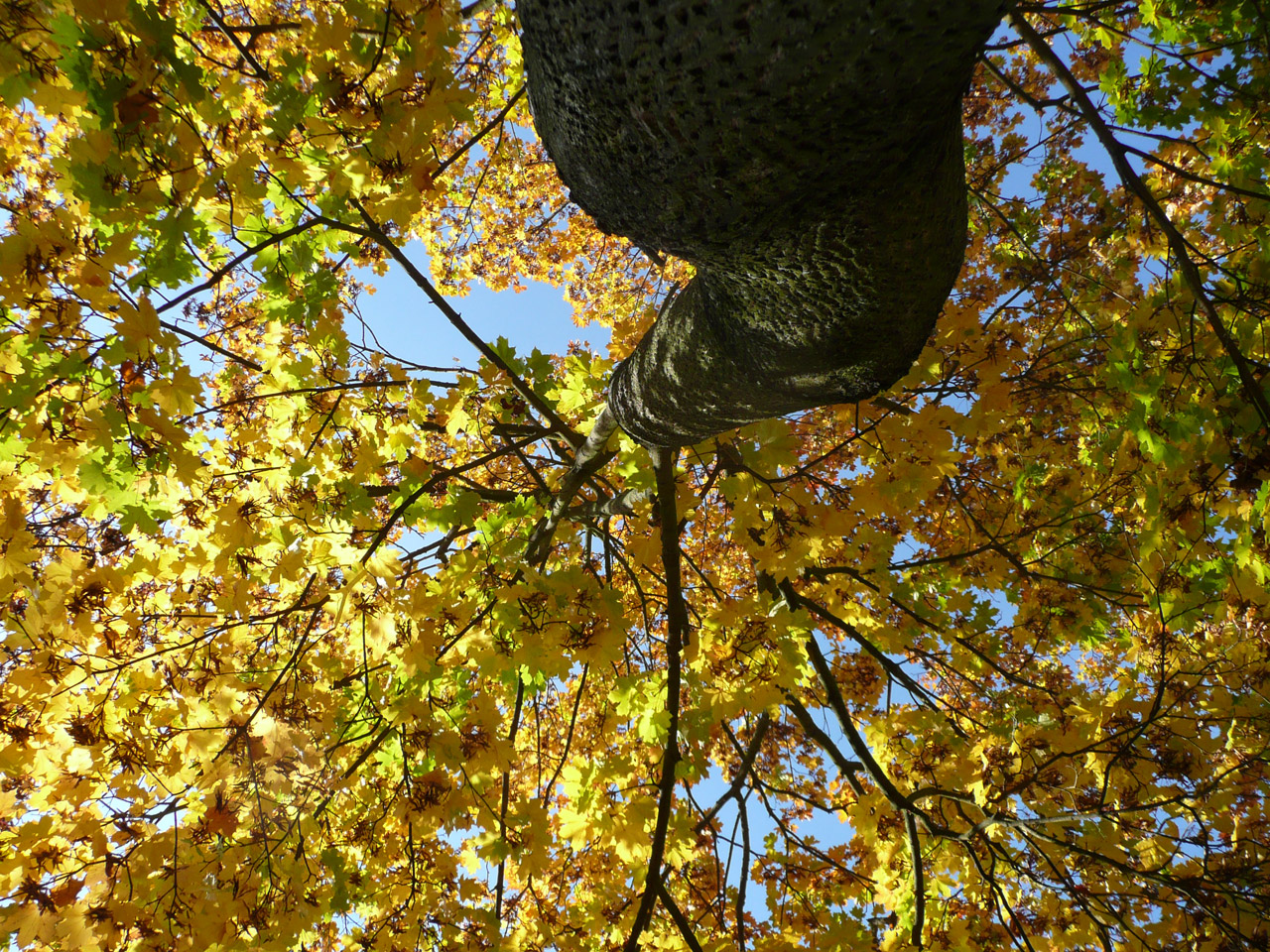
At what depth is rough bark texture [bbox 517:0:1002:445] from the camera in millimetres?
608

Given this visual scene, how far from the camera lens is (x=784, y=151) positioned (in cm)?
71

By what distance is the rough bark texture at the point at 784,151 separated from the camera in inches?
23.9

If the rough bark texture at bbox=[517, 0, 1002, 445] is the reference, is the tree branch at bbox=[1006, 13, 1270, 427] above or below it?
above

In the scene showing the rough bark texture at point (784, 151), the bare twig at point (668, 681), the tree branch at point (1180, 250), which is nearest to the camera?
the rough bark texture at point (784, 151)

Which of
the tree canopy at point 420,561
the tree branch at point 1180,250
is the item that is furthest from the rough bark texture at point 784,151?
the tree branch at point 1180,250

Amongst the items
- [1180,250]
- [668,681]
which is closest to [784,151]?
[1180,250]

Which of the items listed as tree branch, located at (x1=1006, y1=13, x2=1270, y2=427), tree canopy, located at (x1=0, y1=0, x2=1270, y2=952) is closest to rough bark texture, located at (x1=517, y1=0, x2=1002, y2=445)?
tree canopy, located at (x1=0, y1=0, x2=1270, y2=952)

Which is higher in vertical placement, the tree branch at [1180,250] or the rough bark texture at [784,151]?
the tree branch at [1180,250]

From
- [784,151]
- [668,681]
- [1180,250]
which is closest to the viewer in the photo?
[784,151]

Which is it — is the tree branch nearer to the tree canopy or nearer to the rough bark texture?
the tree canopy

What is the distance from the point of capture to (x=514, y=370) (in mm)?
2893

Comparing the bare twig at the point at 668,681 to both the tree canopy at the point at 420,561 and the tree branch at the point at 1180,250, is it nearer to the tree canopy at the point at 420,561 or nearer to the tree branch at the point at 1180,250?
the tree canopy at the point at 420,561

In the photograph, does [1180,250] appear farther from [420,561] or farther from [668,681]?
[420,561]

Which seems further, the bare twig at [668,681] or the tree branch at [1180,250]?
the bare twig at [668,681]
